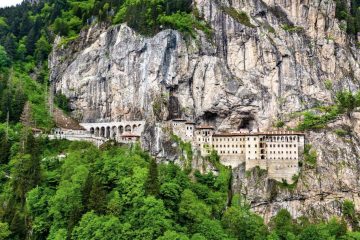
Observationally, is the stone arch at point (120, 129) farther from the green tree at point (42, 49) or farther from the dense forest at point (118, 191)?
the green tree at point (42, 49)

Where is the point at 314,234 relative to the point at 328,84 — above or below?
below

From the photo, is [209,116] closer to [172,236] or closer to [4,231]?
[172,236]

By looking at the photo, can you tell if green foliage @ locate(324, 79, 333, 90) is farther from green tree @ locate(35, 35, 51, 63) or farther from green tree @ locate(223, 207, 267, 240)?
green tree @ locate(35, 35, 51, 63)

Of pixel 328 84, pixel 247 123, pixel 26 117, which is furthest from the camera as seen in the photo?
pixel 328 84

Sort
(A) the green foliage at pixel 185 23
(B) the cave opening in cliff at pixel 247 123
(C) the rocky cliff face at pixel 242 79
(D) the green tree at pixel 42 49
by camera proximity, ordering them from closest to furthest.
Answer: (C) the rocky cliff face at pixel 242 79, (B) the cave opening in cliff at pixel 247 123, (A) the green foliage at pixel 185 23, (D) the green tree at pixel 42 49

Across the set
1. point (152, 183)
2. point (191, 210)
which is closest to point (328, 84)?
point (191, 210)

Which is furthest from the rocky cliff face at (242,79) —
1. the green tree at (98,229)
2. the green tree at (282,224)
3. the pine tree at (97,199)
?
the green tree at (98,229)
